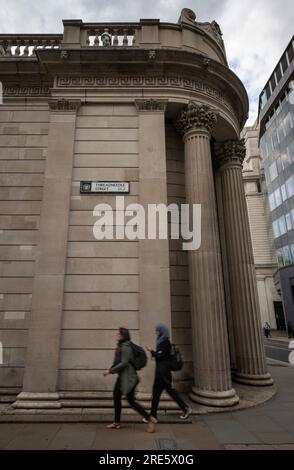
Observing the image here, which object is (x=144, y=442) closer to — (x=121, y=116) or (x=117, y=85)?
(x=121, y=116)

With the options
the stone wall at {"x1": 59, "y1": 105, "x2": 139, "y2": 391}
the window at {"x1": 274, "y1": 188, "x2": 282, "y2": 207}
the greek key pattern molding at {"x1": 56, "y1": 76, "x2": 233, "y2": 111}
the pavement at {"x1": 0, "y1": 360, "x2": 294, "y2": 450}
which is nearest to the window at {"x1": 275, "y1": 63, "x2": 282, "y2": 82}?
the window at {"x1": 274, "y1": 188, "x2": 282, "y2": 207}

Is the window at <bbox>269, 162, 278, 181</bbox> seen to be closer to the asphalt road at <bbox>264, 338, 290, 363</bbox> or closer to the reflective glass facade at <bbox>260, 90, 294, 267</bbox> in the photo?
the reflective glass facade at <bbox>260, 90, 294, 267</bbox>

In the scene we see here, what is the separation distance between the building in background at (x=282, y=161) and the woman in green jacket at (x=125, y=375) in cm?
3139

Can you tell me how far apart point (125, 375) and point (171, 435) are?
1379mm

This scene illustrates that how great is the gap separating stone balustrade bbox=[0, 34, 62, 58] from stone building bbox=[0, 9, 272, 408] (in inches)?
2.4

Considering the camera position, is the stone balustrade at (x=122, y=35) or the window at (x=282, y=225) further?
the window at (x=282, y=225)

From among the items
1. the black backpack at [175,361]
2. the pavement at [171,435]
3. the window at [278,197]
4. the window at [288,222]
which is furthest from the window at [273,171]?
the black backpack at [175,361]

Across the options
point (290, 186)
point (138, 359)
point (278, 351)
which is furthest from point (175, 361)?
point (290, 186)

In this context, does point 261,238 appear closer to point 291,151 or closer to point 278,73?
point 291,151

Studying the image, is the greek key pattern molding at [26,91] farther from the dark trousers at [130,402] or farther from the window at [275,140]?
the window at [275,140]

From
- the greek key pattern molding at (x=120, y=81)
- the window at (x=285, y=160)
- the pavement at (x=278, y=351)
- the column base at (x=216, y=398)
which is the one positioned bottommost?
the pavement at (x=278, y=351)

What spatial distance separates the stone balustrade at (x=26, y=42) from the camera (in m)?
10.0

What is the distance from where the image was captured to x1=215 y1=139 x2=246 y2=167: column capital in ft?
36.4

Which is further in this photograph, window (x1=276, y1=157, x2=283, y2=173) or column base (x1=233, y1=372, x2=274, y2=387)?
window (x1=276, y1=157, x2=283, y2=173)
